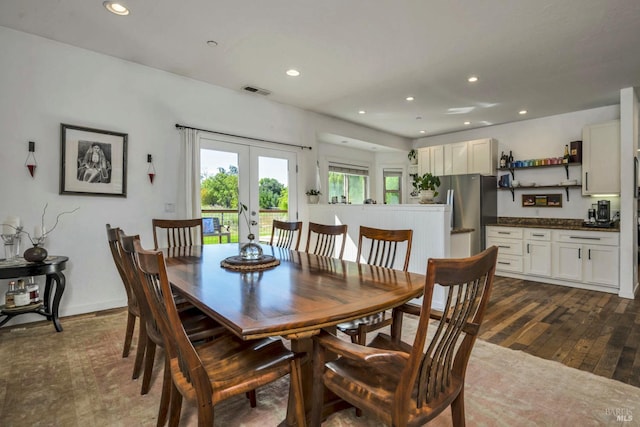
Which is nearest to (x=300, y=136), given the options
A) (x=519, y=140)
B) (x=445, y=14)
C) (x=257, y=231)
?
(x=257, y=231)

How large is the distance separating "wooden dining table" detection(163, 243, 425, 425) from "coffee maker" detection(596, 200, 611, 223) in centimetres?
450

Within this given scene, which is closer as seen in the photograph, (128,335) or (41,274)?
(128,335)

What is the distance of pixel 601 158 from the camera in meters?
4.60

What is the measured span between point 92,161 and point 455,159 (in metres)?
5.79

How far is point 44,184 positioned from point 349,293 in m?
3.31

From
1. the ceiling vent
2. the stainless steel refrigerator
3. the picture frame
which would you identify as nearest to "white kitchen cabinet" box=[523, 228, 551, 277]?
the stainless steel refrigerator

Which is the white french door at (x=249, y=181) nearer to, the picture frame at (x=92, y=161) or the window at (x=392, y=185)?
the picture frame at (x=92, y=161)

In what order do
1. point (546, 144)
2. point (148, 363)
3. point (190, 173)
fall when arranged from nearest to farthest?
1. point (148, 363)
2. point (190, 173)
3. point (546, 144)

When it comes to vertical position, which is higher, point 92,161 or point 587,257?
point 92,161

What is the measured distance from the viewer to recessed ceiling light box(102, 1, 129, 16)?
2.51 metres

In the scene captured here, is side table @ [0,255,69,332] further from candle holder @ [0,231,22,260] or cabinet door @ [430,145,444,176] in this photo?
cabinet door @ [430,145,444,176]

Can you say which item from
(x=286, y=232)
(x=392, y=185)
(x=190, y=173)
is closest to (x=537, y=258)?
(x=392, y=185)

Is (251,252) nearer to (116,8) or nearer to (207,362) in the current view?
(207,362)

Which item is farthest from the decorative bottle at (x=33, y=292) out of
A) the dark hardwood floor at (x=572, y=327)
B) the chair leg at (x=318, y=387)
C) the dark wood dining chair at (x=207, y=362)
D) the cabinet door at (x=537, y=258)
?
the cabinet door at (x=537, y=258)
